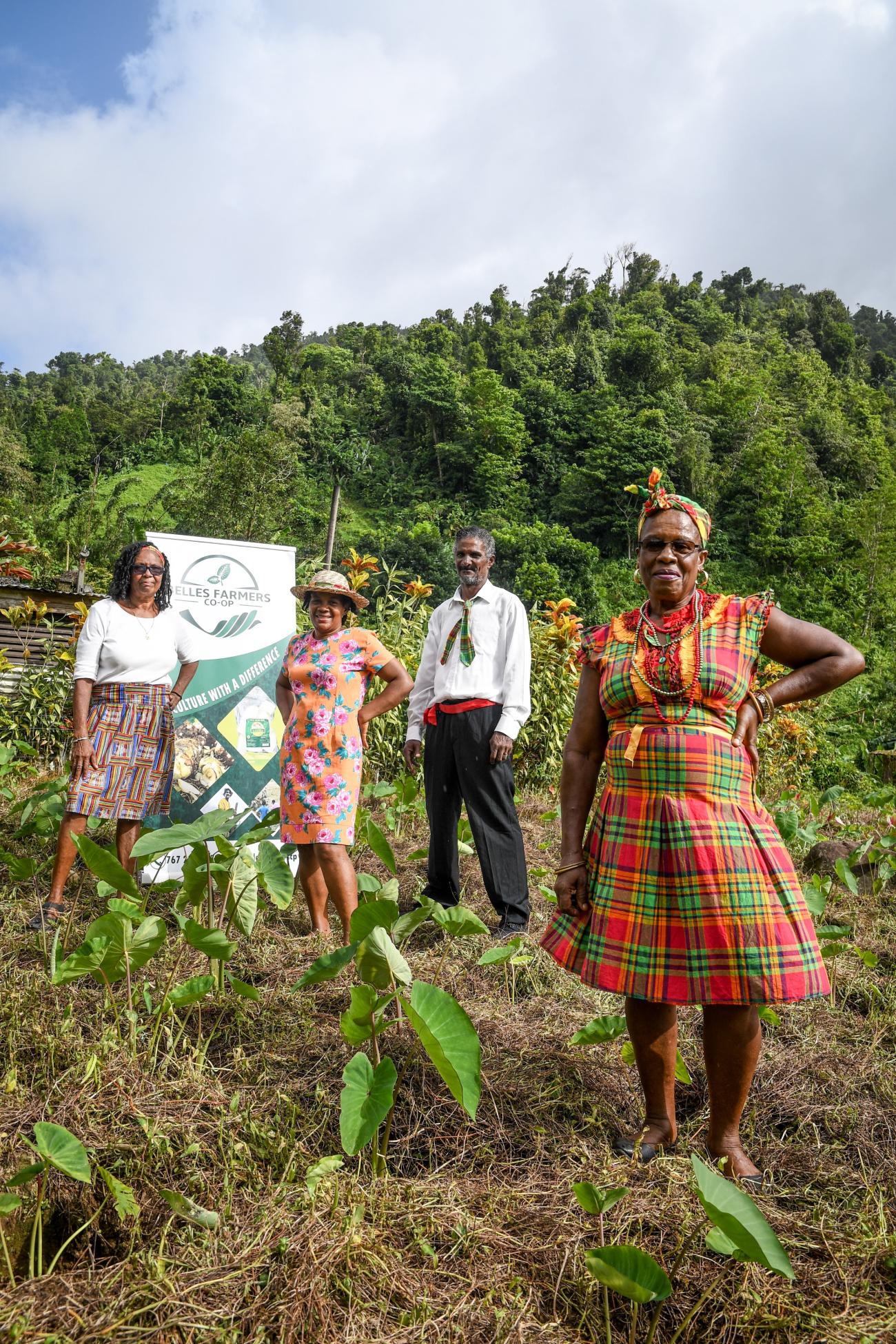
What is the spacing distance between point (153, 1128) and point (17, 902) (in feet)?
5.83

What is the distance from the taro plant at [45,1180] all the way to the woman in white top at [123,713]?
171 cm

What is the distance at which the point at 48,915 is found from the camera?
9.41 feet

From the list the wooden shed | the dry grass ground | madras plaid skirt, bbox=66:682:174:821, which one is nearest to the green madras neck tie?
madras plaid skirt, bbox=66:682:174:821

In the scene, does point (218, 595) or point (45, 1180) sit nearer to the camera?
point (45, 1180)

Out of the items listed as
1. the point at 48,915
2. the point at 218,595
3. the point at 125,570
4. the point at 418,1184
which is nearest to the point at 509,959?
the point at 418,1184

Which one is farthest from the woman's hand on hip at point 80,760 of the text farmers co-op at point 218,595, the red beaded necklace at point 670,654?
the red beaded necklace at point 670,654

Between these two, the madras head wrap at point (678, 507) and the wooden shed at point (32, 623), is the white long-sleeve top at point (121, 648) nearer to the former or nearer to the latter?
the madras head wrap at point (678, 507)

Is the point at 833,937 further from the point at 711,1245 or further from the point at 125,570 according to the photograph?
the point at 125,570

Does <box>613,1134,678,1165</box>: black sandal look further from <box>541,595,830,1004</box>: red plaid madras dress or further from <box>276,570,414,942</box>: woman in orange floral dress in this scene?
<box>276,570,414,942</box>: woman in orange floral dress

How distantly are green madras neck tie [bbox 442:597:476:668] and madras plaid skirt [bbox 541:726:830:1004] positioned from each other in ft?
4.78

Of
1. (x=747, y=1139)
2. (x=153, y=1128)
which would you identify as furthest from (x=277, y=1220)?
(x=747, y=1139)

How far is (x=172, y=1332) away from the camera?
48.6 inches

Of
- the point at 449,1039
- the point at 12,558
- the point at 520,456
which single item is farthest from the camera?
the point at 520,456

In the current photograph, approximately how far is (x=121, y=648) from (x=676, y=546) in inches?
86.5
